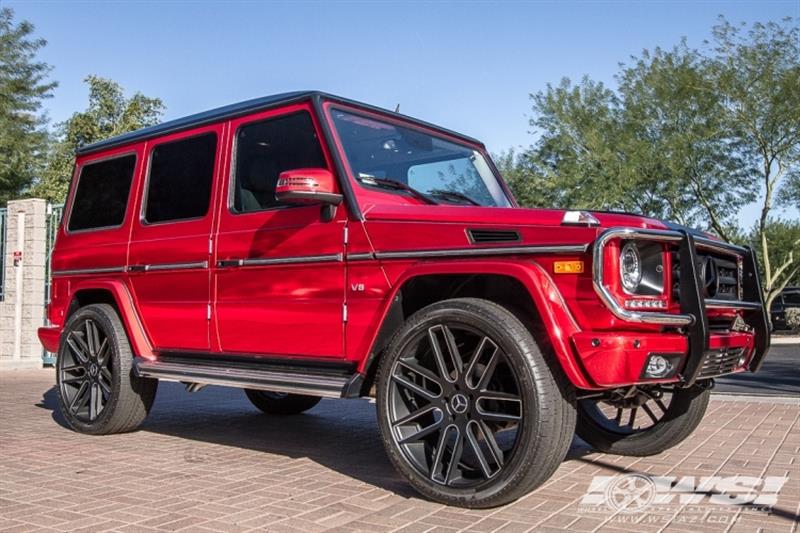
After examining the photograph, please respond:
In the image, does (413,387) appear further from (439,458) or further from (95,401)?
(95,401)

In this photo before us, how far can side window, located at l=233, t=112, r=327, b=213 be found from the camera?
16.2 feet

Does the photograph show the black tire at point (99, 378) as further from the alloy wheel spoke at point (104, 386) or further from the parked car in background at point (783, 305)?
the parked car in background at point (783, 305)

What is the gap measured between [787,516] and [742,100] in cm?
2440

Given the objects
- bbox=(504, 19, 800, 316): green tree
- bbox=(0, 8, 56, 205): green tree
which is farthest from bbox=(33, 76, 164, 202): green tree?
bbox=(504, 19, 800, 316): green tree

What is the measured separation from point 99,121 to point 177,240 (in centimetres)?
2647

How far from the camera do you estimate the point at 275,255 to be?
489 cm

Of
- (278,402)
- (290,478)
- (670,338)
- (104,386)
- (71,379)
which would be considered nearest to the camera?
(670,338)

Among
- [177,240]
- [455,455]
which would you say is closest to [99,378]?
[177,240]

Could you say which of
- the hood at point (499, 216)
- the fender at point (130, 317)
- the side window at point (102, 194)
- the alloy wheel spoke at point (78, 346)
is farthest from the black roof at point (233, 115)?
→ the alloy wheel spoke at point (78, 346)

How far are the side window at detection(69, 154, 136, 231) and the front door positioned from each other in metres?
1.34

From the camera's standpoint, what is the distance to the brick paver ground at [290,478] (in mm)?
3701

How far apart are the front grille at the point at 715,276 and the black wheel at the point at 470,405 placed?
793 millimetres

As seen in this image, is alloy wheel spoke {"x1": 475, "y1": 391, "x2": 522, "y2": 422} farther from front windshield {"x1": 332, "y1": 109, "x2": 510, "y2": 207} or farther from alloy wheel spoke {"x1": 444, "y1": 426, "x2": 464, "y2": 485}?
front windshield {"x1": 332, "y1": 109, "x2": 510, "y2": 207}

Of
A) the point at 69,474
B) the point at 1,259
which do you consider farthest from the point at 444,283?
the point at 1,259
